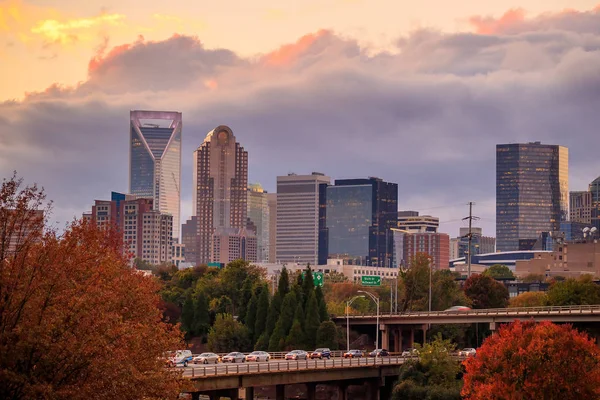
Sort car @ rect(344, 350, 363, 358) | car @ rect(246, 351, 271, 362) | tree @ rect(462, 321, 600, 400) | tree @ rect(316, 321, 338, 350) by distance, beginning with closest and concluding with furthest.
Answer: tree @ rect(462, 321, 600, 400) < car @ rect(246, 351, 271, 362) < car @ rect(344, 350, 363, 358) < tree @ rect(316, 321, 338, 350)

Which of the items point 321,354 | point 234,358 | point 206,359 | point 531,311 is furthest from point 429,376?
point 531,311

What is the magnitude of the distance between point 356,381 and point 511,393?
1826 inches

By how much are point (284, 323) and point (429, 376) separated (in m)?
A: 42.9

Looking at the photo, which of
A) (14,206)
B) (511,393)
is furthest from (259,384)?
(14,206)

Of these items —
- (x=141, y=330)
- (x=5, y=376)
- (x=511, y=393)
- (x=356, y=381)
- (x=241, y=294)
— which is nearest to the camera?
(x=5, y=376)

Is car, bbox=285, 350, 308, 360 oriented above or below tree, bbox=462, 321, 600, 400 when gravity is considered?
below

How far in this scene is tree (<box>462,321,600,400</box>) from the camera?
98.1 meters

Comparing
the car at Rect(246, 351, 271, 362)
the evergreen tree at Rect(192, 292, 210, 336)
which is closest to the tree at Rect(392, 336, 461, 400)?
the car at Rect(246, 351, 271, 362)

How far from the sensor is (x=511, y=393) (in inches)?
3880

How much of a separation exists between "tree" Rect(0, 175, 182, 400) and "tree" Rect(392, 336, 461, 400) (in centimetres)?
6761

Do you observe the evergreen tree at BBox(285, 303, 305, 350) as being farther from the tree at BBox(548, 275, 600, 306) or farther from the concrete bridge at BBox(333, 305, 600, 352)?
the tree at BBox(548, 275, 600, 306)

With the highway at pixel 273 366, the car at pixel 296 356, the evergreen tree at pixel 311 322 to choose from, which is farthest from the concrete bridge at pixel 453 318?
the car at pixel 296 356

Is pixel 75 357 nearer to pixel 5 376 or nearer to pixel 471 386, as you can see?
pixel 5 376

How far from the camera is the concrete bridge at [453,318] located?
148500 millimetres
